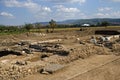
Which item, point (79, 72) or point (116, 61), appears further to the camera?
point (116, 61)

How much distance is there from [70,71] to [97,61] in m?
3.13

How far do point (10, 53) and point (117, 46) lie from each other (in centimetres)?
901

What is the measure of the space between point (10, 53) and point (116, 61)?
7.87 meters

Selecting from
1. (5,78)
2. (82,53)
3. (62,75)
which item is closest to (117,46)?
(82,53)

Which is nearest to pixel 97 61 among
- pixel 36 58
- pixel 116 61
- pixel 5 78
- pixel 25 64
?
pixel 116 61

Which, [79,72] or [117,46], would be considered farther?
[117,46]

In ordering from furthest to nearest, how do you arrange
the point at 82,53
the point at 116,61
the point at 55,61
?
the point at 82,53 < the point at 116,61 < the point at 55,61

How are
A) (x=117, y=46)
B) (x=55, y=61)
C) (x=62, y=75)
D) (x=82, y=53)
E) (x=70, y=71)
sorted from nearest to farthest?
(x=62, y=75) < (x=70, y=71) < (x=55, y=61) < (x=82, y=53) < (x=117, y=46)

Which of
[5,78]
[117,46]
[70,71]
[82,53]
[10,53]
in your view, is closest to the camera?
[5,78]

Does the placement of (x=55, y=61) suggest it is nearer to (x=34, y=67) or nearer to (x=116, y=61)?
(x=34, y=67)

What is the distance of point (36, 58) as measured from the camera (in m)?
14.8

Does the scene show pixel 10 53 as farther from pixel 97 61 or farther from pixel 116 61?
pixel 116 61

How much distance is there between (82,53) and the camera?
15266 millimetres

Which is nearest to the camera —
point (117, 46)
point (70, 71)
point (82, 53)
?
point (70, 71)
